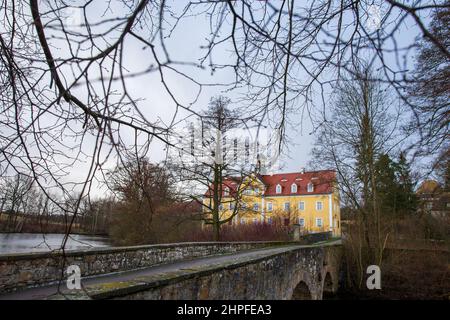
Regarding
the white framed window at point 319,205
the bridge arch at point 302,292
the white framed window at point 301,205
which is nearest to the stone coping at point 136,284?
the bridge arch at point 302,292

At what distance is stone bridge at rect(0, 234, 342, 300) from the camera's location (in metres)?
4.08

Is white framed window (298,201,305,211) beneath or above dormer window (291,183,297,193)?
beneath

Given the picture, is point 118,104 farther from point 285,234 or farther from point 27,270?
point 285,234

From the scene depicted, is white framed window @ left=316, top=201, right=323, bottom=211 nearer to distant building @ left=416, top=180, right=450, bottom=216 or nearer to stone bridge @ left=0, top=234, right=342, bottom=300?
stone bridge @ left=0, top=234, right=342, bottom=300

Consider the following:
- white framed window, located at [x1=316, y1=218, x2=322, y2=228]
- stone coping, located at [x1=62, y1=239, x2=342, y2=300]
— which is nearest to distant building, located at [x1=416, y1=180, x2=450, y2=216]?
stone coping, located at [x1=62, y1=239, x2=342, y2=300]

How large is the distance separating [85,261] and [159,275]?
3869 mm

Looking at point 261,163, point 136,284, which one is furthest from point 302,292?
point 261,163

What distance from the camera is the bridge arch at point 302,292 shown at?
41.4 ft

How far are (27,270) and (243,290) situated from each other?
403 centimetres

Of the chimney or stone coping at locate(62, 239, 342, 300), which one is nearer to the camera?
the chimney

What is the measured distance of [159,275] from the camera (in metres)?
4.66

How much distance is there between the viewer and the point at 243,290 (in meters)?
6.75

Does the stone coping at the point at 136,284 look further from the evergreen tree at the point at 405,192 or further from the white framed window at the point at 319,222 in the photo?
the white framed window at the point at 319,222
